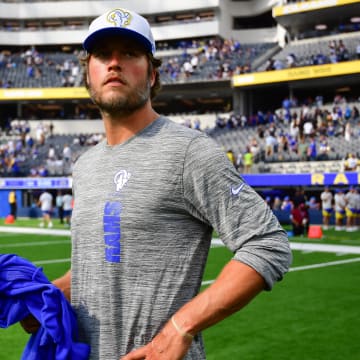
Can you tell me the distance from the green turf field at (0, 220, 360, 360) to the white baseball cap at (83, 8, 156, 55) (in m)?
4.55

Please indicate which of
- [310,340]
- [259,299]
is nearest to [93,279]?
[310,340]

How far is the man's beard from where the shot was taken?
2.05m

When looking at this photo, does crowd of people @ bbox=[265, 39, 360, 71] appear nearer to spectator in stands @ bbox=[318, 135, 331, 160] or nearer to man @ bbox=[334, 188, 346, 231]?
spectator in stands @ bbox=[318, 135, 331, 160]

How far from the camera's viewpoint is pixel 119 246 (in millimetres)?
1961

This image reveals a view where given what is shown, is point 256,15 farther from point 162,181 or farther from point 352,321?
point 162,181

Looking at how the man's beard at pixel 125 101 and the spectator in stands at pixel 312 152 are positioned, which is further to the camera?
the spectator in stands at pixel 312 152

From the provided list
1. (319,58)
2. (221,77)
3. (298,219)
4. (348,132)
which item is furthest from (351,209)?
(221,77)

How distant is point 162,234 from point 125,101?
45 centimetres

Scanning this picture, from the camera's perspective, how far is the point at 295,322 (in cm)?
742

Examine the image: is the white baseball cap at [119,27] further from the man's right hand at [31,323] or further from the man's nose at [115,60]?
the man's right hand at [31,323]

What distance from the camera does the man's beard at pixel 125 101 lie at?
6.72 feet

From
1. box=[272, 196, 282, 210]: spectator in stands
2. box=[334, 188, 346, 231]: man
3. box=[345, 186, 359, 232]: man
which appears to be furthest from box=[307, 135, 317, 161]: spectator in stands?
box=[345, 186, 359, 232]: man

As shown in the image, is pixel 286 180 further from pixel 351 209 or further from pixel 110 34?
pixel 110 34

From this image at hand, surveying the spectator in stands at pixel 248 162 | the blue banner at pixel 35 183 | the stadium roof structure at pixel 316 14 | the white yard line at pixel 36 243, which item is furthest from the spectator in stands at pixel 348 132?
the white yard line at pixel 36 243
